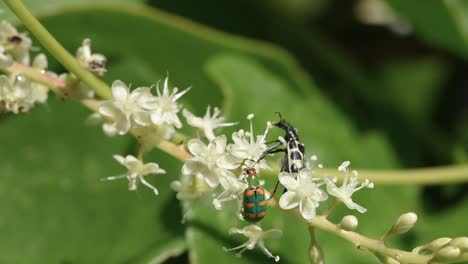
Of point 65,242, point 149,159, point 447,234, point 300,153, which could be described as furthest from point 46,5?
point 447,234

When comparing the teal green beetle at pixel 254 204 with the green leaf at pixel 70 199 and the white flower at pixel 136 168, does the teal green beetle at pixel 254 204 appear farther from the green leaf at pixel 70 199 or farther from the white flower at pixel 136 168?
the green leaf at pixel 70 199

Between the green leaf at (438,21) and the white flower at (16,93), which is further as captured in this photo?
the green leaf at (438,21)

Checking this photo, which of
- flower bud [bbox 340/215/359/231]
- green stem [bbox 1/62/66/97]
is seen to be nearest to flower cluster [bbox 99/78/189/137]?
green stem [bbox 1/62/66/97]

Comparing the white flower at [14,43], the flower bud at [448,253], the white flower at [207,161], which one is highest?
the white flower at [14,43]

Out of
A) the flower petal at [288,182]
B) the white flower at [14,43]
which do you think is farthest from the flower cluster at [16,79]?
the flower petal at [288,182]

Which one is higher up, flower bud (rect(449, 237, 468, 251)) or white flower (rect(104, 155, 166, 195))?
white flower (rect(104, 155, 166, 195))

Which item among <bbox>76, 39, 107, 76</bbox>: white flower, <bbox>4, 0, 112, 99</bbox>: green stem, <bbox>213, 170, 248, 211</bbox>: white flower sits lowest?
<bbox>213, 170, 248, 211</bbox>: white flower

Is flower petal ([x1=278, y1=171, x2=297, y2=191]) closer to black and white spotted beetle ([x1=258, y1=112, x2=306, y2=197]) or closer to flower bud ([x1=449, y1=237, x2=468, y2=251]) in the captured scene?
black and white spotted beetle ([x1=258, y1=112, x2=306, y2=197])
